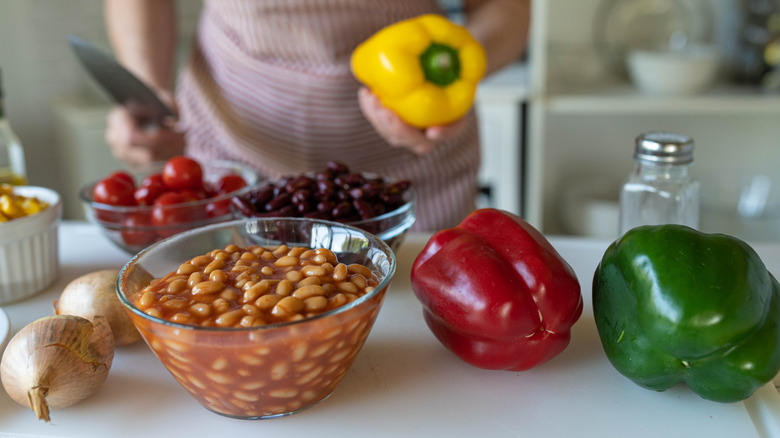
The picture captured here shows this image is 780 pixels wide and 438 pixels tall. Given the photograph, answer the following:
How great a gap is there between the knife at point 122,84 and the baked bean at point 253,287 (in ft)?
1.69

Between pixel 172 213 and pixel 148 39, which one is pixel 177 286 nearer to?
pixel 172 213

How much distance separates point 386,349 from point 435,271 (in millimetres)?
109

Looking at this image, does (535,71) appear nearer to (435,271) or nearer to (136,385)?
(435,271)

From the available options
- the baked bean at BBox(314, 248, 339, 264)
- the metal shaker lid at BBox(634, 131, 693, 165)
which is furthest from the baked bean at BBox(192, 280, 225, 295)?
the metal shaker lid at BBox(634, 131, 693, 165)

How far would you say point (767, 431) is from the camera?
57 cm

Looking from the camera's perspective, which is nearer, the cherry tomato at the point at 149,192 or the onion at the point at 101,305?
the onion at the point at 101,305

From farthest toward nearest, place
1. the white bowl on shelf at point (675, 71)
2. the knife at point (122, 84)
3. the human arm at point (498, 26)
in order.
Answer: the white bowl on shelf at point (675, 71)
the human arm at point (498, 26)
the knife at point (122, 84)

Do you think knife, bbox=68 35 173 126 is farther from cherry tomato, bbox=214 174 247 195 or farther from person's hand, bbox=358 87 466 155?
person's hand, bbox=358 87 466 155

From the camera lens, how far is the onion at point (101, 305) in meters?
0.68

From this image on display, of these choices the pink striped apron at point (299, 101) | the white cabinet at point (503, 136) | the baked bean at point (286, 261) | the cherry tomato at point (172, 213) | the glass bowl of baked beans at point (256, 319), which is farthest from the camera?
the white cabinet at point (503, 136)

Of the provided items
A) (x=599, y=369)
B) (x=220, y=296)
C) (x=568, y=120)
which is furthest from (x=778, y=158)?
(x=220, y=296)

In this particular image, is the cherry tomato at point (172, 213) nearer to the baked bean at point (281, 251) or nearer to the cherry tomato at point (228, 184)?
the cherry tomato at point (228, 184)

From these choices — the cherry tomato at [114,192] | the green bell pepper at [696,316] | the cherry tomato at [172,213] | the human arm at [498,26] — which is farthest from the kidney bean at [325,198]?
the human arm at [498,26]

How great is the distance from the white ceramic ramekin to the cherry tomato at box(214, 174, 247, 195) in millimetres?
212
